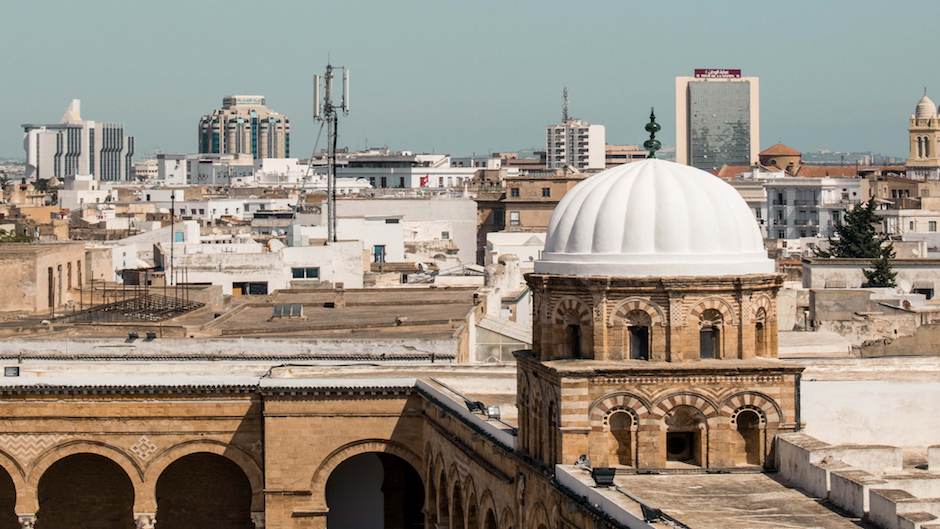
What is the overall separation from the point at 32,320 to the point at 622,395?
21.5 m

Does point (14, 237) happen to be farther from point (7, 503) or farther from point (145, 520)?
point (145, 520)

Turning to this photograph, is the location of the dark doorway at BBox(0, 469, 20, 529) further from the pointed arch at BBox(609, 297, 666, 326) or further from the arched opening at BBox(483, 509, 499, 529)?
the pointed arch at BBox(609, 297, 666, 326)

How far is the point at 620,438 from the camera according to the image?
19.8 meters

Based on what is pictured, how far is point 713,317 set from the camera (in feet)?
65.3

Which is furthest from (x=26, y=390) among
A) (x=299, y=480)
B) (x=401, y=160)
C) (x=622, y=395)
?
(x=401, y=160)

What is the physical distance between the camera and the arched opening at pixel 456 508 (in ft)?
83.5

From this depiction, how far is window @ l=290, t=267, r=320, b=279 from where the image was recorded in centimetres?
4978

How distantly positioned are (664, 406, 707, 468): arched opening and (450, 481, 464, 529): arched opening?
19.9 ft

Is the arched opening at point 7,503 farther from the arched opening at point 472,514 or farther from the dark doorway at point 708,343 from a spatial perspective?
the dark doorway at point 708,343

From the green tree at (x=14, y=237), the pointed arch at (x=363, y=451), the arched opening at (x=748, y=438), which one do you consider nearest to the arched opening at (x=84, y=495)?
the pointed arch at (x=363, y=451)

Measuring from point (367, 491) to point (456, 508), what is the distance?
6.20m

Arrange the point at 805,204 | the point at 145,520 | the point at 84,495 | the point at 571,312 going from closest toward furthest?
the point at 571,312 < the point at 145,520 < the point at 84,495 < the point at 805,204

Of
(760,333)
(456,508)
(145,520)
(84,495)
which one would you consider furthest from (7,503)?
(760,333)

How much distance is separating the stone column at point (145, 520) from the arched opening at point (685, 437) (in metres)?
13.2
